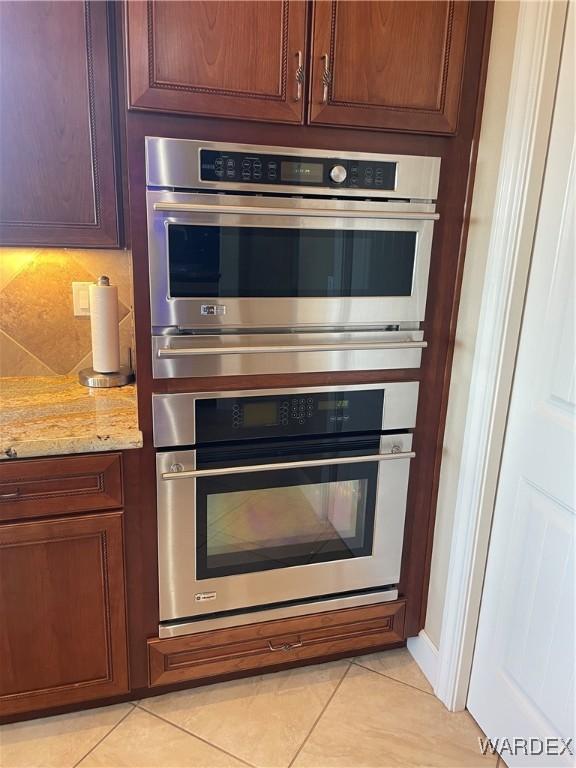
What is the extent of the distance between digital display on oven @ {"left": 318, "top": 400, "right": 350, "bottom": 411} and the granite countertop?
51 centimetres

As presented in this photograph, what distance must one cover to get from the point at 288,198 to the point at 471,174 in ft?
→ 1.69

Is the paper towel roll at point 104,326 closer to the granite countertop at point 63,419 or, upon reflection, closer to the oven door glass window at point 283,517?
the granite countertop at point 63,419

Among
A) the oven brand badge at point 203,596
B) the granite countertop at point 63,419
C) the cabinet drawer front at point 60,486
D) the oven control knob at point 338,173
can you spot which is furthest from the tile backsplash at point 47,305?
the oven brand badge at point 203,596

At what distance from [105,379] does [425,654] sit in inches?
54.4

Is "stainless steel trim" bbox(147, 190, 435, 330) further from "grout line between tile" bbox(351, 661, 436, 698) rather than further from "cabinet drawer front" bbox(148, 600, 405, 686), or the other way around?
"grout line between tile" bbox(351, 661, 436, 698)

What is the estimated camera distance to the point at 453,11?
142cm

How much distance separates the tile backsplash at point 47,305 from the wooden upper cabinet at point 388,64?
837mm

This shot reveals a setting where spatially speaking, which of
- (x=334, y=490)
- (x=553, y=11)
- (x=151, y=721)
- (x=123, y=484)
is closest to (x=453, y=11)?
(x=553, y=11)

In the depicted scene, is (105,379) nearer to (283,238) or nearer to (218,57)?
(283,238)

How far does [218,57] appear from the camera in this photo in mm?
1322

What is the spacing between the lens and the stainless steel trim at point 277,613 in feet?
5.44

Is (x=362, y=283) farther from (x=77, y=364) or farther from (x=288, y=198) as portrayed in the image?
(x=77, y=364)

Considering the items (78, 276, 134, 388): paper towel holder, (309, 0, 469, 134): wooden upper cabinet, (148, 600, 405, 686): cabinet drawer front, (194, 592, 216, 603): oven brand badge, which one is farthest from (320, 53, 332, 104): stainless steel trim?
(148, 600, 405, 686): cabinet drawer front

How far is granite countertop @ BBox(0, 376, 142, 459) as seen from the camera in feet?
4.58
